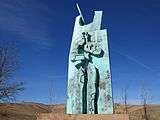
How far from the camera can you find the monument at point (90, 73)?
48.3 feet

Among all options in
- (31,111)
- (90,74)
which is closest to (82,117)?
(90,74)

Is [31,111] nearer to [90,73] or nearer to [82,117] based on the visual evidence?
[90,73]

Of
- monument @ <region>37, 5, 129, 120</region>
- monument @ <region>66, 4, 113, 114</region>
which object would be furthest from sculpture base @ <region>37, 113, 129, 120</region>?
monument @ <region>66, 4, 113, 114</region>

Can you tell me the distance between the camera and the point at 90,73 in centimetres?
1498

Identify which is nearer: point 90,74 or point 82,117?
point 82,117

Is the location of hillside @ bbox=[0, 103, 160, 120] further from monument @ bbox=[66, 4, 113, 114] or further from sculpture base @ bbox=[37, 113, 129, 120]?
sculpture base @ bbox=[37, 113, 129, 120]

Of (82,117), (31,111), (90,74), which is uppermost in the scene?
Answer: (31,111)

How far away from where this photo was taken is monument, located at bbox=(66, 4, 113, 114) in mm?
14727

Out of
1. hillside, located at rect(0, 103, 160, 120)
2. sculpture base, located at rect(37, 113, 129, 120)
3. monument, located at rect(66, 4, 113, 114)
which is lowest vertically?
sculpture base, located at rect(37, 113, 129, 120)

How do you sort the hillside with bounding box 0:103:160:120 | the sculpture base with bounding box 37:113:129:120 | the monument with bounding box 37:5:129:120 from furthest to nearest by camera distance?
the hillside with bounding box 0:103:160:120, the monument with bounding box 37:5:129:120, the sculpture base with bounding box 37:113:129:120

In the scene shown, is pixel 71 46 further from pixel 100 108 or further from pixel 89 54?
pixel 100 108

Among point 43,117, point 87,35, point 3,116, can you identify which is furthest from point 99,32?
point 3,116

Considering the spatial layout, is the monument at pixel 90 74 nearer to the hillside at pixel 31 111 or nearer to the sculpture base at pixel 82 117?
the sculpture base at pixel 82 117

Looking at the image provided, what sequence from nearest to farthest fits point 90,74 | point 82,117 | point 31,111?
1. point 82,117
2. point 90,74
3. point 31,111
